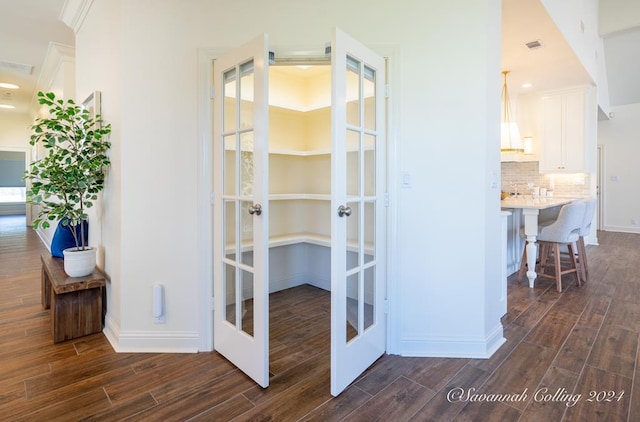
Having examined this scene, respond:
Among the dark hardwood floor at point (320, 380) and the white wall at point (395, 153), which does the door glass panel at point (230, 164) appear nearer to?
the white wall at point (395, 153)

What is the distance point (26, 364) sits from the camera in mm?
2172

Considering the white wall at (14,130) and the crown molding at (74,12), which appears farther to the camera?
the white wall at (14,130)

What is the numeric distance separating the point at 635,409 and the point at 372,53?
235 centimetres

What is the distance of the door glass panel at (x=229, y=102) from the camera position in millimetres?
2149

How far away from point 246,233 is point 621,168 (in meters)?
9.20

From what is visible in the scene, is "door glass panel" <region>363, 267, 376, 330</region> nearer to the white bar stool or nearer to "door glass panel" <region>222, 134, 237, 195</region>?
"door glass panel" <region>222, 134, 237, 195</region>

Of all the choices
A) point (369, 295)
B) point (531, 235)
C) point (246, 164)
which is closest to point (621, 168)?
point (531, 235)

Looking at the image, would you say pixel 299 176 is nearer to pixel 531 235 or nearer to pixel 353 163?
pixel 353 163

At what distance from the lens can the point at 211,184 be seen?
232 cm

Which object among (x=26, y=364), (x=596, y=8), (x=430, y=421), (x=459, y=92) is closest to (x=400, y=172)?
(x=459, y=92)

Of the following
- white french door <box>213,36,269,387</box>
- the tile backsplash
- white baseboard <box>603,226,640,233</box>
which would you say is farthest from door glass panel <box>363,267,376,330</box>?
white baseboard <box>603,226,640,233</box>

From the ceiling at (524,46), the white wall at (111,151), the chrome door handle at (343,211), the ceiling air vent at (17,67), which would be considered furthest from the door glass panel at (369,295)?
the ceiling air vent at (17,67)

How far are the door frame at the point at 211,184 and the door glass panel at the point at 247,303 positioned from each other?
0.35 m

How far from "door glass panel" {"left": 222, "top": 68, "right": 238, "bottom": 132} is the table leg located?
10.4ft
